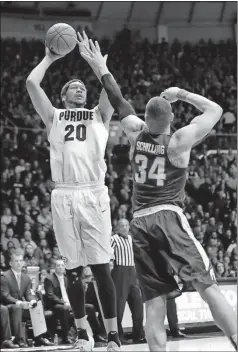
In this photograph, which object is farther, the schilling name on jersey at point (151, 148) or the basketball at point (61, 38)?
the basketball at point (61, 38)

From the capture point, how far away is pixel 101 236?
7.03 m

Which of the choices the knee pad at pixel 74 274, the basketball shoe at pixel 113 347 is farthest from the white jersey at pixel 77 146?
the basketball shoe at pixel 113 347

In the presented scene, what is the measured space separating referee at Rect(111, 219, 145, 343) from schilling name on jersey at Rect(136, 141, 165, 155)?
25.2 feet

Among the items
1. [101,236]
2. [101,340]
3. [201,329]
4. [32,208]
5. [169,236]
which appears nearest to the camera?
[169,236]

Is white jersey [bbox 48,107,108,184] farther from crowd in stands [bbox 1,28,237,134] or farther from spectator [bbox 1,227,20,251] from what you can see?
crowd in stands [bbox 1,28,237,134]

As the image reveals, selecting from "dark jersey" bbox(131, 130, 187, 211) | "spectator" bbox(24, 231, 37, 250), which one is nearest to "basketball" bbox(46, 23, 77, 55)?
"dark jersey" bbox(131, 130, 187, 211)

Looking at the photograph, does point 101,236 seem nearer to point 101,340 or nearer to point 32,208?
point 101,340

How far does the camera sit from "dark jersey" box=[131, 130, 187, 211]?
5.96 meters

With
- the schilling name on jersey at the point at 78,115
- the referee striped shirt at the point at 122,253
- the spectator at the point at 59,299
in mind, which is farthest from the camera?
the referee striped shirt at the point at 122,253

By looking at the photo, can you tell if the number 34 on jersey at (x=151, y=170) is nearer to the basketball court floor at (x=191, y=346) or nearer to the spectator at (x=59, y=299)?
the basketball court floor at (x=191, y=346)

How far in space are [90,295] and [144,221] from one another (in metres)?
8.14

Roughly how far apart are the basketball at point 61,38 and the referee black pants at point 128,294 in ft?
23.8

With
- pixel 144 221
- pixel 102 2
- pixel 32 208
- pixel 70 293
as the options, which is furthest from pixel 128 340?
pixel 102 2

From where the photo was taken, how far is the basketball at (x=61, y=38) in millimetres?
7047
